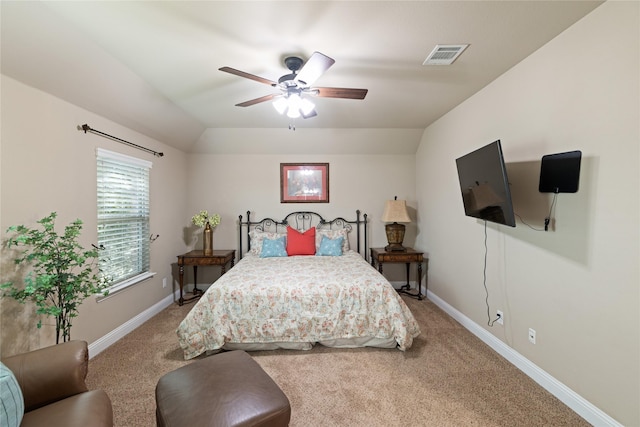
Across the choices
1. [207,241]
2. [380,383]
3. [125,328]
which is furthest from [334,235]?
[125,328]

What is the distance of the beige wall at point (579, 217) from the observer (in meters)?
1.60

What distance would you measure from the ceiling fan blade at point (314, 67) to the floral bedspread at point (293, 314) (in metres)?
1.89

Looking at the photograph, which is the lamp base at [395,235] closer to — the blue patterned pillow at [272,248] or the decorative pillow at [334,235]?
the decorative pillow at [334,235]

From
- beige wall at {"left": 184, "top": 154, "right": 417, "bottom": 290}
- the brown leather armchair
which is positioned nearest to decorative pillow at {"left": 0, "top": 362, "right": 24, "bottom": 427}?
the brown leather armchair

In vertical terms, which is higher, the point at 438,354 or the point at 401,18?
the point at 401,18

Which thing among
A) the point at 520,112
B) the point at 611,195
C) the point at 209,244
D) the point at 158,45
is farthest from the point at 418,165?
the point at 158,45

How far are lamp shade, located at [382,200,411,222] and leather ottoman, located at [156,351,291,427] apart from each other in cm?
310

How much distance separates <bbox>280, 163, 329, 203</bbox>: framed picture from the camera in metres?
4.70

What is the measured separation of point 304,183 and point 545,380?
12.3ft

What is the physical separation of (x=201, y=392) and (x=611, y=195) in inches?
104

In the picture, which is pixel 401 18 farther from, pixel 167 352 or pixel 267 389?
pixel 167 352

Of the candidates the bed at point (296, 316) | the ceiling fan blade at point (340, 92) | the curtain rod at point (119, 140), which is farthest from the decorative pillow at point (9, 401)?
the ceiling fan blade at point (340, 92)

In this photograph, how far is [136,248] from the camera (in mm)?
3344

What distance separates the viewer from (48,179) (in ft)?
7.23
